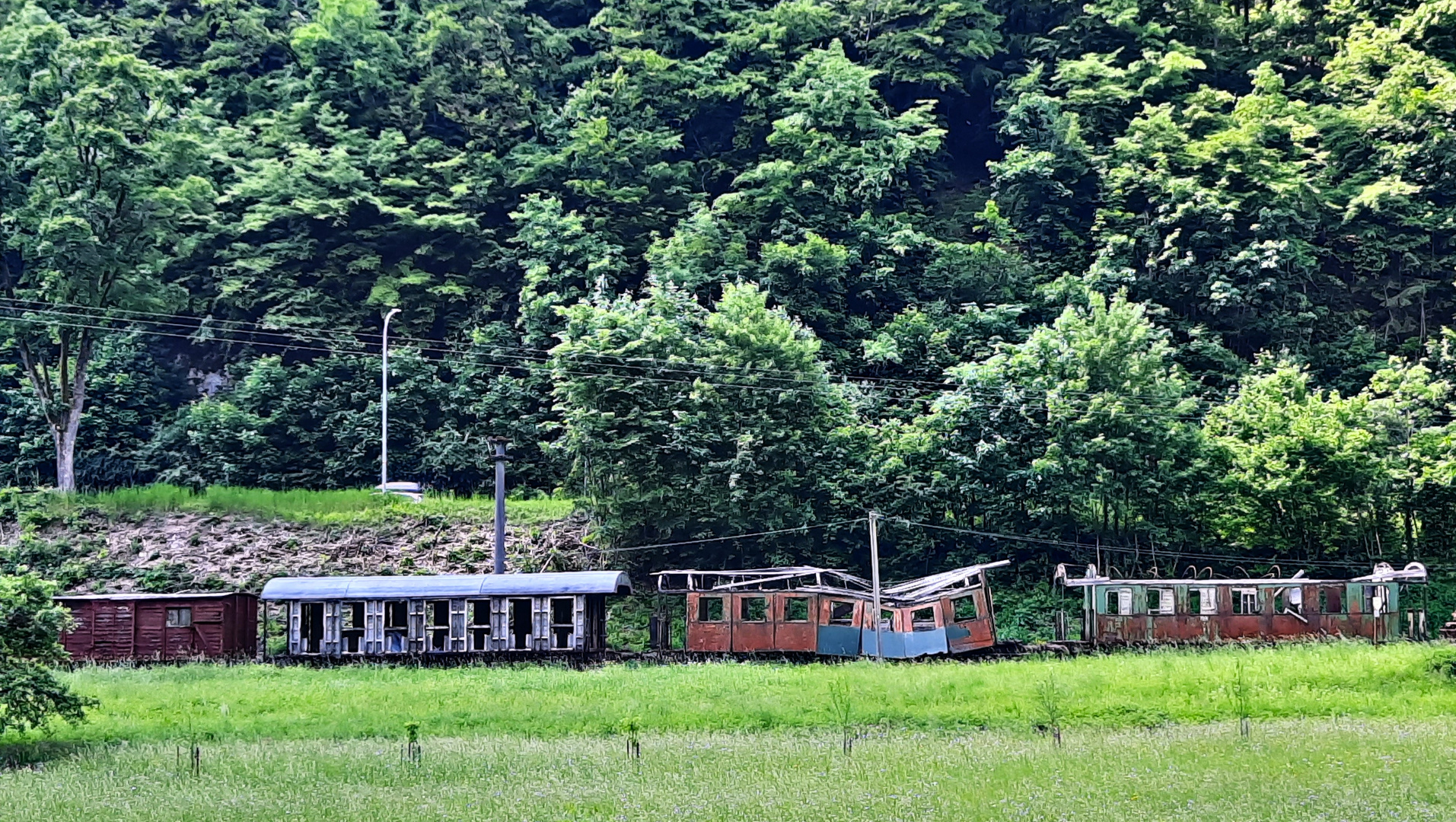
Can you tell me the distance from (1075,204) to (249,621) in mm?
38852

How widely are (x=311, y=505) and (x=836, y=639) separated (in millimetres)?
22890

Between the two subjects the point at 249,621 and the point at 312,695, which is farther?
the point at 249,621

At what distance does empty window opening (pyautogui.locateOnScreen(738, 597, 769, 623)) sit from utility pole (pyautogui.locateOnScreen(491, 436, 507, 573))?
706 centimetres

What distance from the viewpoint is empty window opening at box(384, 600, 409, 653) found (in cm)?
3684

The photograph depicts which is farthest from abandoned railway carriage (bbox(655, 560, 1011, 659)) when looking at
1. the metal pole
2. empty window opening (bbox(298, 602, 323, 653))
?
empty window opening (bbox(298, 602, 323, 653))

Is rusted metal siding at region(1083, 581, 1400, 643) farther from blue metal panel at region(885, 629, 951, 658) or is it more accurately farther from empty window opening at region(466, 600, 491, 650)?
empty window opening at region(466, 600, 491, 650)

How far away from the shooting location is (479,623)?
121 ft

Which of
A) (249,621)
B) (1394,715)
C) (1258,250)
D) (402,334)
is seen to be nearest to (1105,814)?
(1394,715)

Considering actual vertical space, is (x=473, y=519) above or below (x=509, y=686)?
above

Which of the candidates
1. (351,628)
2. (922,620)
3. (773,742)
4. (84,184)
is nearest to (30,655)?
(773,742)

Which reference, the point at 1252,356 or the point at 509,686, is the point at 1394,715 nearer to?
the point at 509,686

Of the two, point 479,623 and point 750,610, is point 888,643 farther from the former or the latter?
point 479,623

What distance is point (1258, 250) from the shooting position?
54250 millimetres

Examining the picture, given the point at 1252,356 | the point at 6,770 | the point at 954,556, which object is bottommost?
the point at 6,770
